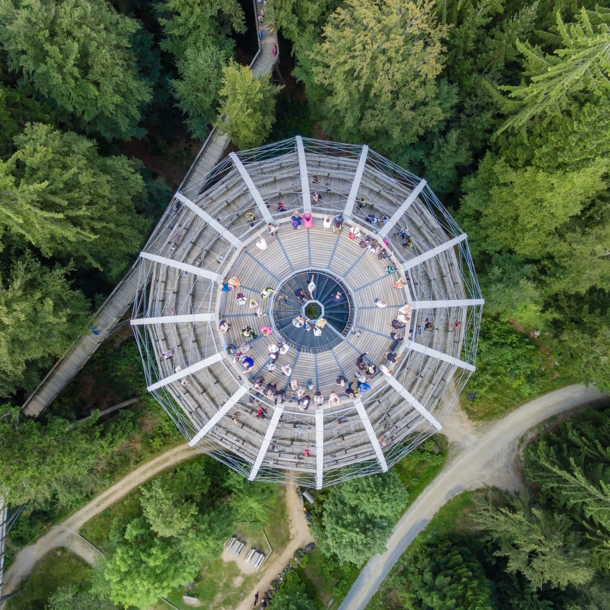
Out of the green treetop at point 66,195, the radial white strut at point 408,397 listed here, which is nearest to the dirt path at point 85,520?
the green treetop at point 66,195

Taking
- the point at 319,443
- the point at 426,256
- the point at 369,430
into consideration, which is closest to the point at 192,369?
the point at 319,443

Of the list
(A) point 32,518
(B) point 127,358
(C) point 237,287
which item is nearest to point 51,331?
(B) point 127,358

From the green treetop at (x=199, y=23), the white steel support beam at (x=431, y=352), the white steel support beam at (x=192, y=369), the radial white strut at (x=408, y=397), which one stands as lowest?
the white steel support beam at (x=192, y=369)

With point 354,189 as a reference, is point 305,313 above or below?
below

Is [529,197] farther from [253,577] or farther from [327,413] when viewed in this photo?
[253,577]

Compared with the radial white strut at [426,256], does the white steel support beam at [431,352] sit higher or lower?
lower

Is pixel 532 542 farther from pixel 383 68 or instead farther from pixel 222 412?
pixel 383 68

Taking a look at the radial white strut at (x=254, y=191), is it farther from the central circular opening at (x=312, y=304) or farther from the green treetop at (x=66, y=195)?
the green treetop at (x=66, y=195)
